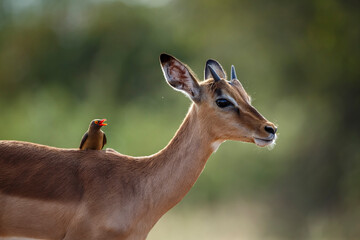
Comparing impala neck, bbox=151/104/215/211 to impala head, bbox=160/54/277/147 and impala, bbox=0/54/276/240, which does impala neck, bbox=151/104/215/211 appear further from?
impala head, bbox=160/54/277/147

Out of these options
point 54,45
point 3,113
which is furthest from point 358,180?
point 54,45

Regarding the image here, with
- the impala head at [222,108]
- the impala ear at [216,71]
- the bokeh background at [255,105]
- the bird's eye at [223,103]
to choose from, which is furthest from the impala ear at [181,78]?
the bokeh background at [255,105]

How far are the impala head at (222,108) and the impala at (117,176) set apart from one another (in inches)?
0.5

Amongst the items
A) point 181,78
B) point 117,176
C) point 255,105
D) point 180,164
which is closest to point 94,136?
point 117,176

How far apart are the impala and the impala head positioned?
0.5 inches

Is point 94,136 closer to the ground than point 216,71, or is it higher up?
closer to the ground

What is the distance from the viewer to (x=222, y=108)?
21.6 ft

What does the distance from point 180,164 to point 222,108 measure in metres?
0.88

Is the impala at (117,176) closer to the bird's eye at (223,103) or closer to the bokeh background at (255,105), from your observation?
the bird's eye at (223,103)

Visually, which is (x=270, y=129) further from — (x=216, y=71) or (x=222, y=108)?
(x=216, y=71)

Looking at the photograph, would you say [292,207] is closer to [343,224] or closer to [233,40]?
[343,224]

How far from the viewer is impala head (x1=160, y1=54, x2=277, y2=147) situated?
6.40 meters

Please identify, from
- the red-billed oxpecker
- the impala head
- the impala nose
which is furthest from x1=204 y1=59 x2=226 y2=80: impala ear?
the red-billed oxpecker

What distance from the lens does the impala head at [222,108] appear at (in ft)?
21.0
